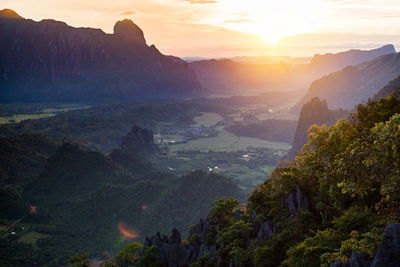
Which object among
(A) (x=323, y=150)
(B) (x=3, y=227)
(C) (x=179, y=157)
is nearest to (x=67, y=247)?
(B) (x=3, y=227)

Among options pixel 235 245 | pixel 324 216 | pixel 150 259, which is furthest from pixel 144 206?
pixel 324 216

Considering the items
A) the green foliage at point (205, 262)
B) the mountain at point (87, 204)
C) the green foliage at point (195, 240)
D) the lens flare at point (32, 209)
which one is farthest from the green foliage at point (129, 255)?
the lens flare at point (32, 209)

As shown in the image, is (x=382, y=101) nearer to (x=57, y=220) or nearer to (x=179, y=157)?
(x=57, y=220)

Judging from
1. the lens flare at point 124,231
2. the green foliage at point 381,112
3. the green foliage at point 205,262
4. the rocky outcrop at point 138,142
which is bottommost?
the lens flare at point 124,231

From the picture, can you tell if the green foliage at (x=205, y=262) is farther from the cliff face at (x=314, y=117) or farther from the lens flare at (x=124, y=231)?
the cliff face at (x=314, y=117)

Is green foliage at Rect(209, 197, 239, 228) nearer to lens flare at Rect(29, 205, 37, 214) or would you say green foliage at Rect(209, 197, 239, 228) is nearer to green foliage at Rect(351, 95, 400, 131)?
green foliage at Rect(351, 95, 400, 131)

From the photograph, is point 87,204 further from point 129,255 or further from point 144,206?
point 129,255

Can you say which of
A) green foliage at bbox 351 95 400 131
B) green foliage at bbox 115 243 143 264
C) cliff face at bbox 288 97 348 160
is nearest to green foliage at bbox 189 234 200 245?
green foliage at bbox 115 243 143 264

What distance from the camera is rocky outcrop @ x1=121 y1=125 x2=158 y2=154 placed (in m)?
179

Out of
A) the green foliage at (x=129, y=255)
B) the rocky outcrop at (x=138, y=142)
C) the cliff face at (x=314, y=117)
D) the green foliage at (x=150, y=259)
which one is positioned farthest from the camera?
the rocky outcrop at (x=138, y=142)

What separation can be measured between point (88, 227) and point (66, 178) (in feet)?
110

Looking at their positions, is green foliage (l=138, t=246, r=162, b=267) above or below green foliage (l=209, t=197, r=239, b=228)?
below

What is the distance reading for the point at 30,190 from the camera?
107 m

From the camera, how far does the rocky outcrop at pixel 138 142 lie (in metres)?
179
